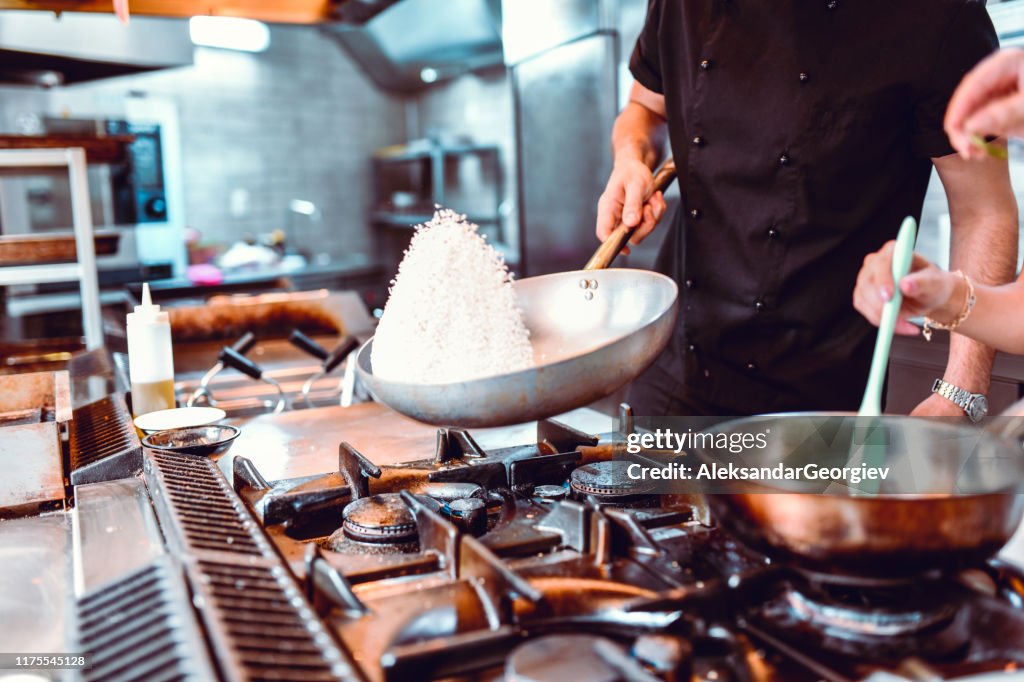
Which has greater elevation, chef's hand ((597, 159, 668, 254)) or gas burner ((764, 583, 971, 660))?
chef's hand ((597, 159, 668, 254))

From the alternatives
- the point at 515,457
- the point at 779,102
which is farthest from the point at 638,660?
the point at 779,102

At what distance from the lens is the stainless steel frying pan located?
85 cm

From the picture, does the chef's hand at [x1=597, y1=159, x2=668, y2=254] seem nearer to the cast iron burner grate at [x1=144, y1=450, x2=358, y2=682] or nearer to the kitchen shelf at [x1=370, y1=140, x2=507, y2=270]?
the cast iron burner grate at [x1=144, y1=450, x2=358, y2=682]

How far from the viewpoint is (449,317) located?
0.94 metres

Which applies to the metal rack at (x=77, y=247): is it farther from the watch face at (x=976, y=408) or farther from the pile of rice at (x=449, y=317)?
the watch face at (x=976, y=408)

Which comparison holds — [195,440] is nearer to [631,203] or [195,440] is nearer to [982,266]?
[631,203]

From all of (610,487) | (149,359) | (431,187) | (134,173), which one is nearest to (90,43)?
(134,173)

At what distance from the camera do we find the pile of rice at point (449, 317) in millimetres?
913

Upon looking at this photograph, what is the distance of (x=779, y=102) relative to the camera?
1400 millimetres

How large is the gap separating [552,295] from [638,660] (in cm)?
67

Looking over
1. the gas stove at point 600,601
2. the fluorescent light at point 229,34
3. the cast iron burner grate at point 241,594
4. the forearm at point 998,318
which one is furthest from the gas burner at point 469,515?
the fluorescent light at point 229,34

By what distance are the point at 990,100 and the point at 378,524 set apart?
733 mm

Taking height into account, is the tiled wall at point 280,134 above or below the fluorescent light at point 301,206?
above

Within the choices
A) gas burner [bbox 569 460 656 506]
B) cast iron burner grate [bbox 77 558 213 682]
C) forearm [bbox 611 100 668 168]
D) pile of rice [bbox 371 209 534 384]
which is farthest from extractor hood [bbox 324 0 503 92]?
cast iron burner grate [bbox 77 558 213 682]
